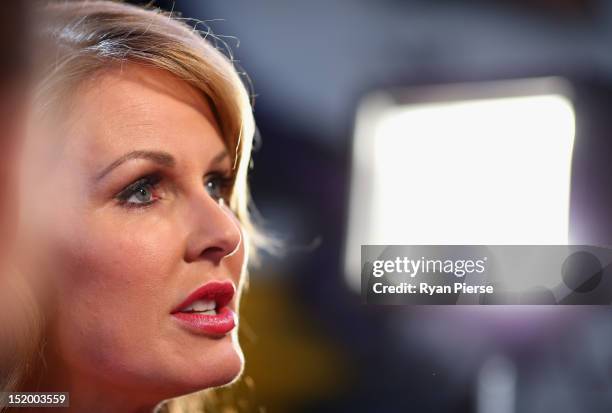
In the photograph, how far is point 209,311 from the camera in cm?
90

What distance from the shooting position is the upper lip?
871 mm

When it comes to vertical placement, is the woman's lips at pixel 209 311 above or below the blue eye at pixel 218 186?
below

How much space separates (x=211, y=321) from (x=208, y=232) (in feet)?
0.41

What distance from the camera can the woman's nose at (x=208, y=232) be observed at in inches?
34.3

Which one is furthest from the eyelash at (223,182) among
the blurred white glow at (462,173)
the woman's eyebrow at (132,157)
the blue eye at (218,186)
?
the blurred white glow at (462,173)

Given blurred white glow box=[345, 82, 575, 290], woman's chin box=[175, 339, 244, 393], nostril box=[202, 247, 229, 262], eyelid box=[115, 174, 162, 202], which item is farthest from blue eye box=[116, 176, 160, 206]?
blurred white glow box=[345, 82, 575, 290]

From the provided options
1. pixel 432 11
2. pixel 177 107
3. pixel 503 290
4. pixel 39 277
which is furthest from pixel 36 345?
pixel 432 11

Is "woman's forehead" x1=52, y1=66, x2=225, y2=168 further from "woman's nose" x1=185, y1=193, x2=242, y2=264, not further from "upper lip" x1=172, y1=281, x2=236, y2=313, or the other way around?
"upper lip" x1=172, y1=281, x2=236, y2=313

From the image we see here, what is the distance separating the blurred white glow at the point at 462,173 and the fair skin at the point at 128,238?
0.28 m

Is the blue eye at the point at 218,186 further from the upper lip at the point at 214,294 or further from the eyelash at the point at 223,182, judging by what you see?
the upper lip at the point at 214,294

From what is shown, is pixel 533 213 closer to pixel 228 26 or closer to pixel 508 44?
pixel 508 44

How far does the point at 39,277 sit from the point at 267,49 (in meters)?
0.50

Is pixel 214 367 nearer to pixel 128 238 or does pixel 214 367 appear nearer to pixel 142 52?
pixel 128 238

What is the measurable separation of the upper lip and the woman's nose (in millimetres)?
34
